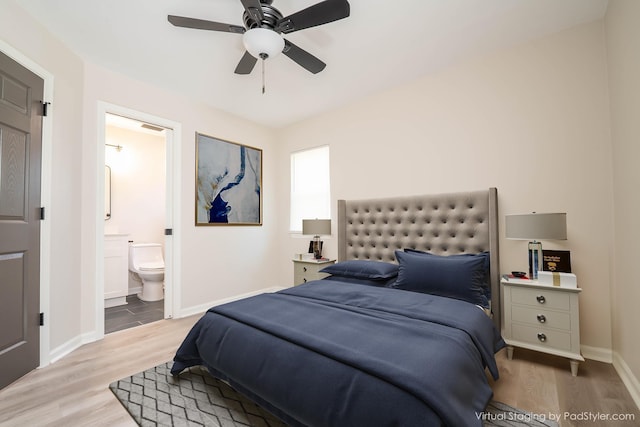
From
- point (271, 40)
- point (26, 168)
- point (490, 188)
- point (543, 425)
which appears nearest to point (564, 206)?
point (490, 188)

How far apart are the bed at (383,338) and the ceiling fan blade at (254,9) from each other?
6.08 ft

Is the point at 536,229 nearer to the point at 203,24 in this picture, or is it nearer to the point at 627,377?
the point at 627,377

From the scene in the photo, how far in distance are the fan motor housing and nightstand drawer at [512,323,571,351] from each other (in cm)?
285

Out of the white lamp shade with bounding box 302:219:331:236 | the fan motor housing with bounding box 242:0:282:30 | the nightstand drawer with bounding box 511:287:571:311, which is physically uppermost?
the fan motor housing with bounding box 242:0:282:30

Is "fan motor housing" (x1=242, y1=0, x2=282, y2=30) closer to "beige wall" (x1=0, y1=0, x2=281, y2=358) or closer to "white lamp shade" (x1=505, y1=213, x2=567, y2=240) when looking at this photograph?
"beige wall" (x1=0, y1=0, x2=281, y2=358)

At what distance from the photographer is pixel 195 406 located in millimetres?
1742

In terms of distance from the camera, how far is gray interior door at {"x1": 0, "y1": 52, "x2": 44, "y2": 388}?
196 centimetres

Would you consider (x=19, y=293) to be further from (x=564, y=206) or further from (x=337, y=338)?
(x=564, y=206)

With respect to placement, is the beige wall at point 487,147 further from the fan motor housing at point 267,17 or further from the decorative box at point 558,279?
the fan motor housing at point 267,17

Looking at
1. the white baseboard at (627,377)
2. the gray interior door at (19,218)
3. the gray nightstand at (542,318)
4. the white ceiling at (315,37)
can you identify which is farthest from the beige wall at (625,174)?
the gray interior door at (19,218)

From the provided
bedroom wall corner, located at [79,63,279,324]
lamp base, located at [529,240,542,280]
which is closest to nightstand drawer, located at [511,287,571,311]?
lamp base, located at [529,240,542,280]

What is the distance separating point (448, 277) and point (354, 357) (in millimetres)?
1397

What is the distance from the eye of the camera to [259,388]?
4.76 ft

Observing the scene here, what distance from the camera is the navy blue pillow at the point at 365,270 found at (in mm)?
2799
